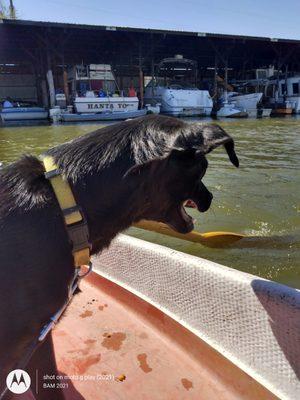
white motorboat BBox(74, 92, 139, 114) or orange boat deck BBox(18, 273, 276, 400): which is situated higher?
white motorboat BBox(74, 92, 139, 114)

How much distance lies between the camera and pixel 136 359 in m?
2.34

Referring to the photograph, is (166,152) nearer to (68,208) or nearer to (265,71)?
(68,208)

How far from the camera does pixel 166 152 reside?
1.43 m

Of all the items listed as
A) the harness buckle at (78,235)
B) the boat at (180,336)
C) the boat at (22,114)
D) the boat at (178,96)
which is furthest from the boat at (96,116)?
the harness buckle at (78,235)

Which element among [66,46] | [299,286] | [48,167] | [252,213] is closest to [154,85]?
[66,46]

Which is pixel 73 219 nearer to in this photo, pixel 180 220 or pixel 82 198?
pixel 82 198

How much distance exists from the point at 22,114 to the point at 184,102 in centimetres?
1181

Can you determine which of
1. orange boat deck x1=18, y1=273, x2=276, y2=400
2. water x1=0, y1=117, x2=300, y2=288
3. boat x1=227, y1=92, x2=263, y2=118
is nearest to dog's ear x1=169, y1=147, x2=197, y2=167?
water x1=0, y1=117, x2=300, y2=288

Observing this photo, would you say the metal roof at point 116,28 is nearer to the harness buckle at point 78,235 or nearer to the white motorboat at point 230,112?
the white motorboat at point 230,112

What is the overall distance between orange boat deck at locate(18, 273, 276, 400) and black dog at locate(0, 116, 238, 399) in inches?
30.0

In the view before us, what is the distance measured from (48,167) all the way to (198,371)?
61.0 inches

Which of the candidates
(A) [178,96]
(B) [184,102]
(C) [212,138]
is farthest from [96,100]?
(C) [212,138]

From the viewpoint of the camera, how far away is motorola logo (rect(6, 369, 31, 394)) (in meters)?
1.56

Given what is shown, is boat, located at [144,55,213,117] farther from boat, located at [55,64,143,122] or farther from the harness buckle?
the harness buckle
